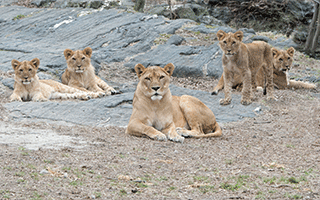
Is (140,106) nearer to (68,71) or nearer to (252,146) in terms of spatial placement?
(252,146)

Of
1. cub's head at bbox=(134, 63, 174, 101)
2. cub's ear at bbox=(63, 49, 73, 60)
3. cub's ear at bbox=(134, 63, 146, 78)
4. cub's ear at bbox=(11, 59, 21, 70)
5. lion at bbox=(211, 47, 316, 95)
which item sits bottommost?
lion at bbox=(211, 47, 316, 95)

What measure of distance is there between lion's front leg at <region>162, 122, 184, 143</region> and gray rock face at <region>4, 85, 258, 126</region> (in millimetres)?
1742

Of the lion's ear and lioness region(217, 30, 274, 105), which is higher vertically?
the lion's ear

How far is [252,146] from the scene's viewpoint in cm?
665

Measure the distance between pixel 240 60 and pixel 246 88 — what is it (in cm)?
77

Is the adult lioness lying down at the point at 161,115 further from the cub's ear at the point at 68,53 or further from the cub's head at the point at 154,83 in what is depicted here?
the cub's ear at the point at 68,53

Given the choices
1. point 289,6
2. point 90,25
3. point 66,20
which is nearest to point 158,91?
point 90,25

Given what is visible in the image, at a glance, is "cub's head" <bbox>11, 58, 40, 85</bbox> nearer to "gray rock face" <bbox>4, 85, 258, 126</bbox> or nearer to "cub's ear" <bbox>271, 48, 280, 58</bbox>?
"gray rock face" <bbox>4, 85, 258, 126</bbox>

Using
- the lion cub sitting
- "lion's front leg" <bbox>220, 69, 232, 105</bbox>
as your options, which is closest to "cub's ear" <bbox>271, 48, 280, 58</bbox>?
"lion's front leg" <bbox>220, 69, 232, 105</bbox>

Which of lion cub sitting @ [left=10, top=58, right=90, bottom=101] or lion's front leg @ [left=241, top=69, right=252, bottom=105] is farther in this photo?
lion cub sitting @ [left=10, top=58, right=90, bottom=101]

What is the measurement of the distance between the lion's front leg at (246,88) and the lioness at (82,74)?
397 centimetres

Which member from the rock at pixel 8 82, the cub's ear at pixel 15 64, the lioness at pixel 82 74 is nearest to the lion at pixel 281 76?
the lioness at pixel 82 74

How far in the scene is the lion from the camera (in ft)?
39.4

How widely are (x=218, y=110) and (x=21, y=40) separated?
10861 millimetres
